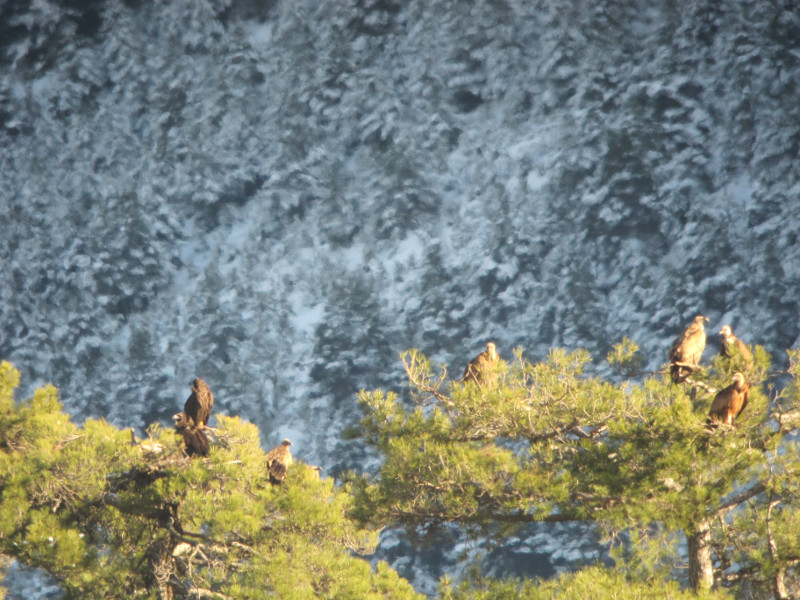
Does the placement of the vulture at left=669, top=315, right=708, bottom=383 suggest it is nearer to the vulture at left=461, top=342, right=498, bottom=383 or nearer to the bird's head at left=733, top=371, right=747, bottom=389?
the bird's head at left=733, top=371, right=747, bottom=389

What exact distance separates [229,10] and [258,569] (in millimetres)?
19673

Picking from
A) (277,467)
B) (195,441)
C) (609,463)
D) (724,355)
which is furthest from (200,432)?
(724,355)

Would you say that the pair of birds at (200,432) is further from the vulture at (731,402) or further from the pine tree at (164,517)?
the vulture at (731,402)

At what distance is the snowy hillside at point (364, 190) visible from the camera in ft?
57.4

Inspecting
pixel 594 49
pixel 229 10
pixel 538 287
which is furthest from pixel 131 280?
pixel 594 49

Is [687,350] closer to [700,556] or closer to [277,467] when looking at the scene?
[700,556]

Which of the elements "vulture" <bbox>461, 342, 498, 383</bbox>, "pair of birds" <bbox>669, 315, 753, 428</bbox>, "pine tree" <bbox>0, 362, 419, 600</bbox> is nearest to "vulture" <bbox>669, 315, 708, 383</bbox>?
"pair of birds" <bbox>669, 315, 753, 428</bbox>

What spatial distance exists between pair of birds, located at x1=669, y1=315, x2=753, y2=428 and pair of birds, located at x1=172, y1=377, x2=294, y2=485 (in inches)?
99.0

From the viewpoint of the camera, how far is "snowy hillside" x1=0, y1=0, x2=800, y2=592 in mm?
17484

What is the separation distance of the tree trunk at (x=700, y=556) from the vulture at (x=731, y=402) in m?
0.82

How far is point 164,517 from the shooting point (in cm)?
531

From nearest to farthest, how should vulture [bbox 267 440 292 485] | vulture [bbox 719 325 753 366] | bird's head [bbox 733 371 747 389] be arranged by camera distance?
bird's head [bbox 733 371 747 389] < vulture [bbox 719 325 753 366] < vulture [bbox 267 440 292 485]

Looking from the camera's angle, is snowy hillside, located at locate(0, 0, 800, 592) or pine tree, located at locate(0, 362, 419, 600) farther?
snowy hillside, located at locate(0, 0, 800, 592)

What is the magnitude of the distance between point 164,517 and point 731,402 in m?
3.48
